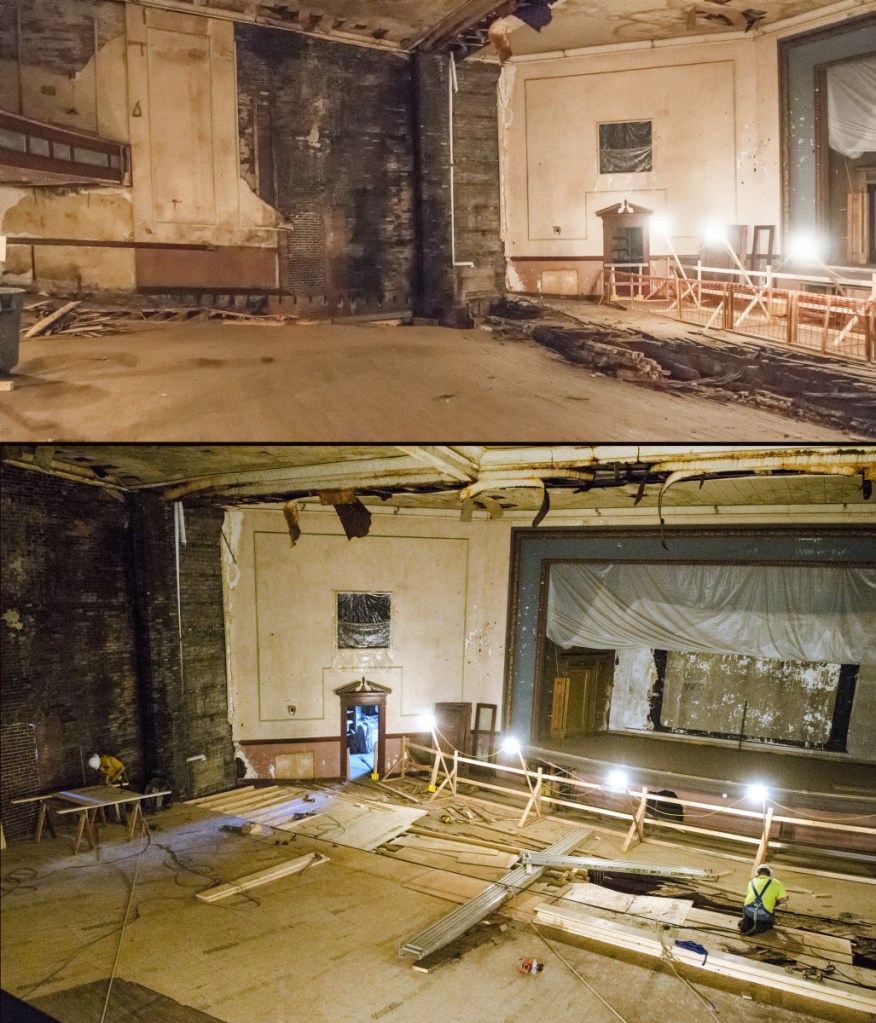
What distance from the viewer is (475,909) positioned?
4641 mm

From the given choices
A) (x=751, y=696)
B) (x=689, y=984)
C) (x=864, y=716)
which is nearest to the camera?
(x=689, y=984)

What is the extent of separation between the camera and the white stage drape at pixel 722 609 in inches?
258

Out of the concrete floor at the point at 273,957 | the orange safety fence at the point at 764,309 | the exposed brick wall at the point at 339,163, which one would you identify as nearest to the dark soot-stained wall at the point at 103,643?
the concrete floor at the point at 273,957

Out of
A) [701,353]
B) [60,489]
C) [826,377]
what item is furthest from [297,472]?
[826,377]

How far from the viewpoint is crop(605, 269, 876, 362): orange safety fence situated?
320 cm

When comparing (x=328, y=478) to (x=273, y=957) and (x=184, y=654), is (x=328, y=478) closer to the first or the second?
(x=184, y=654)

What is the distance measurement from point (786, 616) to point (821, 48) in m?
4.67

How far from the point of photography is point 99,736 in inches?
211

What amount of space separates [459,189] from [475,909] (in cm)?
354

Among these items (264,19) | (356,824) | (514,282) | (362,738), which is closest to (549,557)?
(362,738)

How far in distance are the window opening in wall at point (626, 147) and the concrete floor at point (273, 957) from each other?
11.9ft

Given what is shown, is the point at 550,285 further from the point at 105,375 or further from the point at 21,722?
the point at 21,722

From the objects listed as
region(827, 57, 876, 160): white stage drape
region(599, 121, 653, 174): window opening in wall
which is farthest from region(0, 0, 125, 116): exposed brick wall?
region(827, 57, 876, 160): white stage drape

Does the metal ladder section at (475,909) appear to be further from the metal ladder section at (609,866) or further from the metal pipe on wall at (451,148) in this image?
the metal pipe on wall at (451,148)
